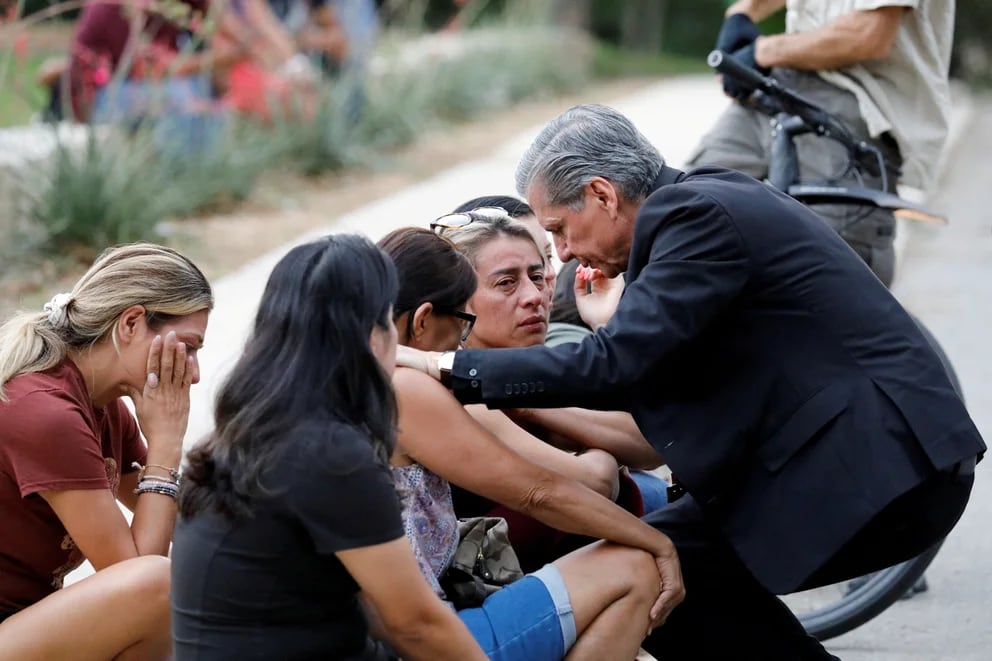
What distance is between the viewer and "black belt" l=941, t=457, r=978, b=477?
9.92ft

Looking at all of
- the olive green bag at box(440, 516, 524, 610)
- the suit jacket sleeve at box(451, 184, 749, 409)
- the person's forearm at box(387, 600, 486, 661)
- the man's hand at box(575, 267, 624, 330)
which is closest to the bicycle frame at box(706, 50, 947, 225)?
the man's hand at box(575, 267, 624, 330)

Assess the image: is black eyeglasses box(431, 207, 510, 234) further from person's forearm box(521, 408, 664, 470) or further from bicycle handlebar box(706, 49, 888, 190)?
bicycle handlebar box(706, 49, 888, 190)

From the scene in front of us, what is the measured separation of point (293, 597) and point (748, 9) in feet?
11.1

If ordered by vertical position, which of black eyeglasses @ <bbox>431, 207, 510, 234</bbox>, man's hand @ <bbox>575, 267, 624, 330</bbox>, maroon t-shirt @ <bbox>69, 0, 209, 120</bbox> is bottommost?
maroon t-shirt @ <bbox>69, 0, 209, 120</bbox>

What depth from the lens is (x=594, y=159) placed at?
125 inches

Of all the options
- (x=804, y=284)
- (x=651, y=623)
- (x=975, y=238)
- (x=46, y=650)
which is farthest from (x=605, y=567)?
(x=975, y=238)

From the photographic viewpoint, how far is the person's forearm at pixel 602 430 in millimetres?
3439

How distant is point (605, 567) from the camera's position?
119 inches

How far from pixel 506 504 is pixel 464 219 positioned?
0.75 m

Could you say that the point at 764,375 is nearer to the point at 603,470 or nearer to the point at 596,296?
the point at 603,470

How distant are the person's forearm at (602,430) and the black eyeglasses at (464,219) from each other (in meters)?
0.48

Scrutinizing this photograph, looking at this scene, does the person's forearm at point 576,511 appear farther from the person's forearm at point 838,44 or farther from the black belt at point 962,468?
the person's forearm at point 838,44

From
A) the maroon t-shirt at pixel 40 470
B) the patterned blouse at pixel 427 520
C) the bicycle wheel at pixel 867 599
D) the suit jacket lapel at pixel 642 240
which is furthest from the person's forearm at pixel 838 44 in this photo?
the maroon t-shirt at pixel 40 470

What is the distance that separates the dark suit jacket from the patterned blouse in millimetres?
214
